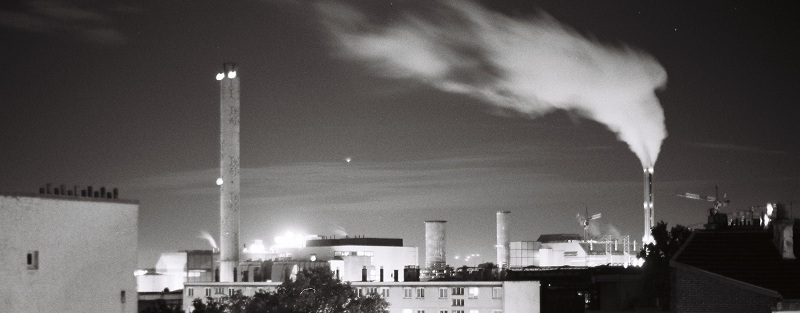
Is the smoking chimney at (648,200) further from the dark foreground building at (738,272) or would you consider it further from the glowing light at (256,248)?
the dark foreground building at (738,272)

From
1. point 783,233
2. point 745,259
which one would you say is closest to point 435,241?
point 745,259

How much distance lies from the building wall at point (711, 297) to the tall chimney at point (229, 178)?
7020 centimetres

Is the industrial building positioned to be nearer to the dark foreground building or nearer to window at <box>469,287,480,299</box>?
window at <box>469,287,480,299</box>

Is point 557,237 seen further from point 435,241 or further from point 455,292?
point 455,292

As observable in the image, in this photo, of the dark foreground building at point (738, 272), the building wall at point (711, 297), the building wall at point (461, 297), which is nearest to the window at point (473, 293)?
the building wall at point (461, 297)

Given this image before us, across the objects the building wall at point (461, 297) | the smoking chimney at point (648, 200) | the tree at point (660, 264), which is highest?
the smoking chimney at point (648, 200)

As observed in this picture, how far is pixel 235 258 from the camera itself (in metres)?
106

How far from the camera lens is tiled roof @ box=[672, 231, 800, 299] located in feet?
119

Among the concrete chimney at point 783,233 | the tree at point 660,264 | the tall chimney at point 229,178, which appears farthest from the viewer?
the tall chimney at point 229,178

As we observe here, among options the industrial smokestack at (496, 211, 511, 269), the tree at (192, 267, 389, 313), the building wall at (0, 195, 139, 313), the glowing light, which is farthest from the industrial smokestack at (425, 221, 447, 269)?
the building wall at (0, 195, 139, 313)

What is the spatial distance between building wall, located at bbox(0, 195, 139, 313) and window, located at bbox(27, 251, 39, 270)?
84 millimetres

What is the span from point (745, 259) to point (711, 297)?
1708mm

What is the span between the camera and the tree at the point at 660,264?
7850 centimetres

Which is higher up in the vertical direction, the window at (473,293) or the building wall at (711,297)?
the building wall at (711,297)
